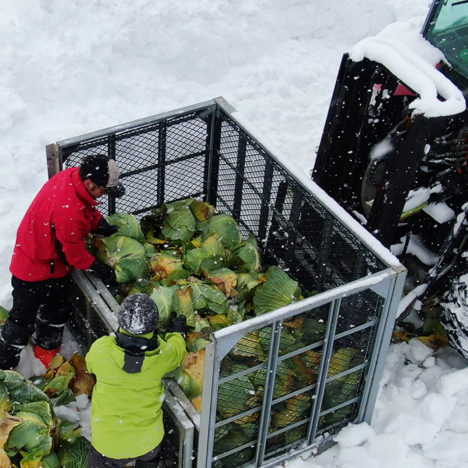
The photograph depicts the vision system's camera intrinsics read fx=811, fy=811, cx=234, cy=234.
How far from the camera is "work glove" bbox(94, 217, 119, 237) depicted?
16.1ft

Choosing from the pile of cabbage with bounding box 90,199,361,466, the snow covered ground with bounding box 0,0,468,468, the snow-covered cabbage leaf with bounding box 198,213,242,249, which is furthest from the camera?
the snow covered ground with bounding box 0,0,468,468

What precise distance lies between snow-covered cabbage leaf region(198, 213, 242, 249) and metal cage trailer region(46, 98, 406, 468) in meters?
0.20

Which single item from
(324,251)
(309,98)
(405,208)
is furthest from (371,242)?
(309,98)

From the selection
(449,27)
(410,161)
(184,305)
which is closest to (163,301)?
(184,305)

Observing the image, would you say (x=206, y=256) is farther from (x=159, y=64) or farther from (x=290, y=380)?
(x=159, y=64)

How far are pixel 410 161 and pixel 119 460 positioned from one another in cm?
226

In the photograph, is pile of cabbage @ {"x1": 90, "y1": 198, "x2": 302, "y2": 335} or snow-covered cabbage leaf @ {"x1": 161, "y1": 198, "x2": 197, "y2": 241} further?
snow-covered cabbage leaf @ {"x1": 161, "y1": 198, "x2": 197, "y2": 241}

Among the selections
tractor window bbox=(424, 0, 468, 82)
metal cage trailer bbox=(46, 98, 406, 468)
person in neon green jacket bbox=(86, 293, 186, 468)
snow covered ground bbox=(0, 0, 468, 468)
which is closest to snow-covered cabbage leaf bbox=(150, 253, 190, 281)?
metal cage trailer bbox=(46, 98, 406, 468)

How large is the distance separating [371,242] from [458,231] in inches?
38.6

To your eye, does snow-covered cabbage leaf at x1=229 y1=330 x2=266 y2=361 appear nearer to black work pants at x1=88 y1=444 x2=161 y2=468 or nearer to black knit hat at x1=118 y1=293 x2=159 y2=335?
black knit hat at x1=118 y1=293 x2=159 y2=335

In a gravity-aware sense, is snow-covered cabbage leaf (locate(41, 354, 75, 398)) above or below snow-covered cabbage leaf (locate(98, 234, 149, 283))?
below

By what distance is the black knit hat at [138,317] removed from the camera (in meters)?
3.81

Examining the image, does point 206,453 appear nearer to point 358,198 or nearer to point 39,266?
point 39,266

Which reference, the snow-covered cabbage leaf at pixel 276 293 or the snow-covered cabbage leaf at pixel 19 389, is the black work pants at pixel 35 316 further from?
the snow-covered cabbage leaf at pixel 276 293
